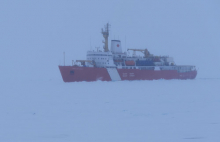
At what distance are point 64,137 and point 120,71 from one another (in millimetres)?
25224

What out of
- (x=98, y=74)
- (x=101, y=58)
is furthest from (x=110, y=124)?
(x=101, y=58)

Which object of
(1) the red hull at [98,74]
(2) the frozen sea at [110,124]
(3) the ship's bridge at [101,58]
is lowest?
(2) the frozen sea at [110,124]

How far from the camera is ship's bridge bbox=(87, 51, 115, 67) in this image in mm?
31594

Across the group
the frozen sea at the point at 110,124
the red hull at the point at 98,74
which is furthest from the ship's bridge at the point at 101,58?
the frozen sea at the point at 110,124

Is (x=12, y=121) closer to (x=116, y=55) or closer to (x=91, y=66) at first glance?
(x=91, y=66)

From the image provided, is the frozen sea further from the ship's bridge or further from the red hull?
the ship's bridge

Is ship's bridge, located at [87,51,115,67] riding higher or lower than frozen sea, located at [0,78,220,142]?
higher

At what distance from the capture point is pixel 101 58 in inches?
1252

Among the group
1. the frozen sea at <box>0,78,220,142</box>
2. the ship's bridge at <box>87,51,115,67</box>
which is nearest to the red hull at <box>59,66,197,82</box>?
the ship's bridge at <box>87,51,115,67</box>

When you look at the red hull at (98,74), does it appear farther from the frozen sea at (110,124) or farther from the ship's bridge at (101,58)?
the frozen sea at (110,124)

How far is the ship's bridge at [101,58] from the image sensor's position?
3159 cm

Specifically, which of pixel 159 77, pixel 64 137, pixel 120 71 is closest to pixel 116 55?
pixel 120 71

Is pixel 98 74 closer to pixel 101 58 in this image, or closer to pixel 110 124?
pixel 101 58

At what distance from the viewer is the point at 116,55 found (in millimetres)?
33844
